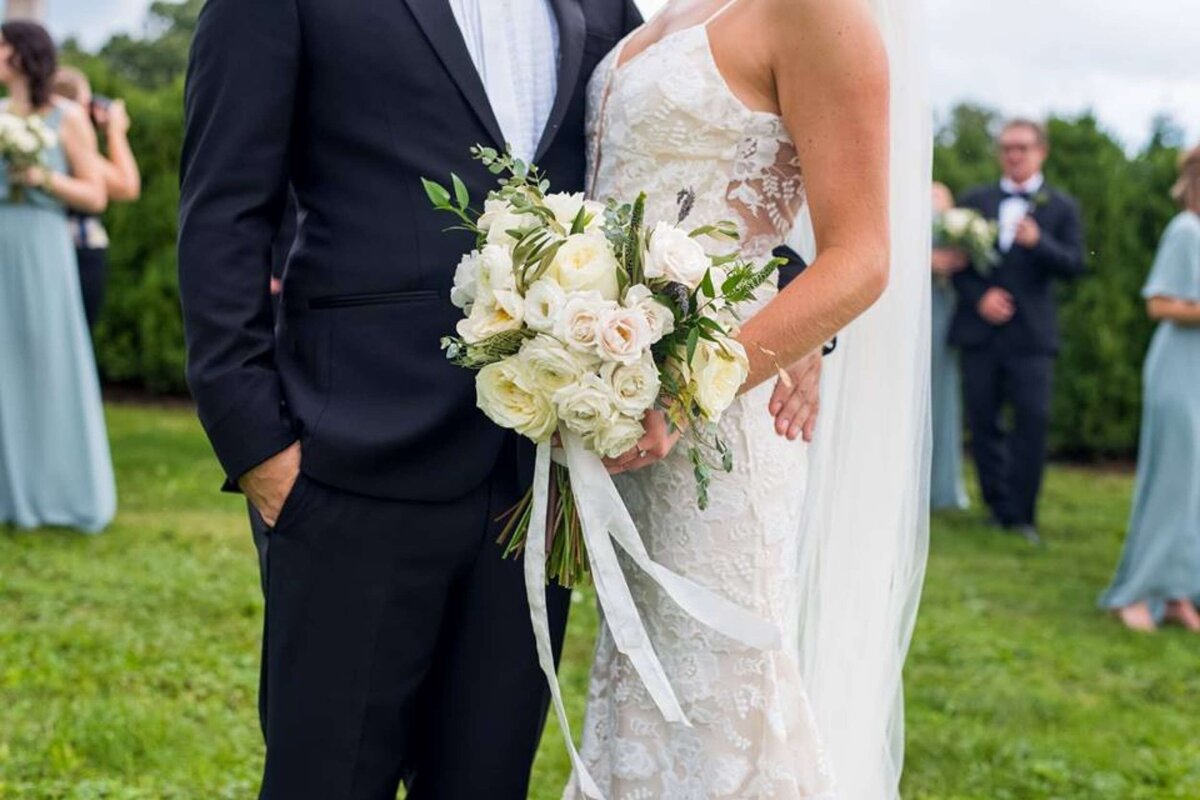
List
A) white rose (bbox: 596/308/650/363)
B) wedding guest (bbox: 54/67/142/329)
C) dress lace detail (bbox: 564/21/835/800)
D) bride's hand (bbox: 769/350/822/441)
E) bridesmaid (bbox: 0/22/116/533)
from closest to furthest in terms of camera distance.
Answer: white rose (bbox: 596/308/650/363)
dress lace detail (bbox: 564/21/835/800)
bride's hand (bbox: 769/350/822/441)
bridesmaid (bbox: 0/22/116/533)
wedding guest (bbox: 54/67/142/329)

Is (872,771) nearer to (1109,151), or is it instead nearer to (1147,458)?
(1147,458)

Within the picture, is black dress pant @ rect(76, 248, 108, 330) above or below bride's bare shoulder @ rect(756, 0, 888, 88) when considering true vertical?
below

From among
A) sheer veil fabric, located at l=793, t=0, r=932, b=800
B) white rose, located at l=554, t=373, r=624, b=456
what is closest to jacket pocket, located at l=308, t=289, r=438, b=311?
white rose, located at l=554, t=373, r=624, b=456

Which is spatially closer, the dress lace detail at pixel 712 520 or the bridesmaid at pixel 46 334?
the dress lace detail at pixel 712 520

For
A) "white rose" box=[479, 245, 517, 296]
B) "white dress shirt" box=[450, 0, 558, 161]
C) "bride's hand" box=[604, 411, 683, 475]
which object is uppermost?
"white dress shirt" box=[450, 0, 558, 161]

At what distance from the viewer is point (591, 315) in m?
2.43

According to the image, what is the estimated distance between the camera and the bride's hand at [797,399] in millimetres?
3037

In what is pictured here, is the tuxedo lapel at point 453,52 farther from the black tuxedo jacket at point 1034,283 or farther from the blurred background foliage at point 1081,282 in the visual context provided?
the blurred background foliage at point 1081,282

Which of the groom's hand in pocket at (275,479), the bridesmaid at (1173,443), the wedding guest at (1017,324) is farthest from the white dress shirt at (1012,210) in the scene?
the groom's hand in pocket at (275,479)

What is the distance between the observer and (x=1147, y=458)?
780cm

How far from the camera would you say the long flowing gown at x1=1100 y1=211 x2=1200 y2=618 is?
7586 mm

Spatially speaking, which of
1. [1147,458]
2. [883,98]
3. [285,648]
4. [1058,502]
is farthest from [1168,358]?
[285,648]

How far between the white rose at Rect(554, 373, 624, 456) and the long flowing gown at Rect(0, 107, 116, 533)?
6.52 m

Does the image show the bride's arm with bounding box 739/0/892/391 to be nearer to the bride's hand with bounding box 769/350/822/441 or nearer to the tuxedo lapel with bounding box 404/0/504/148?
the bride's hand with bounding box 769/350/822/441
